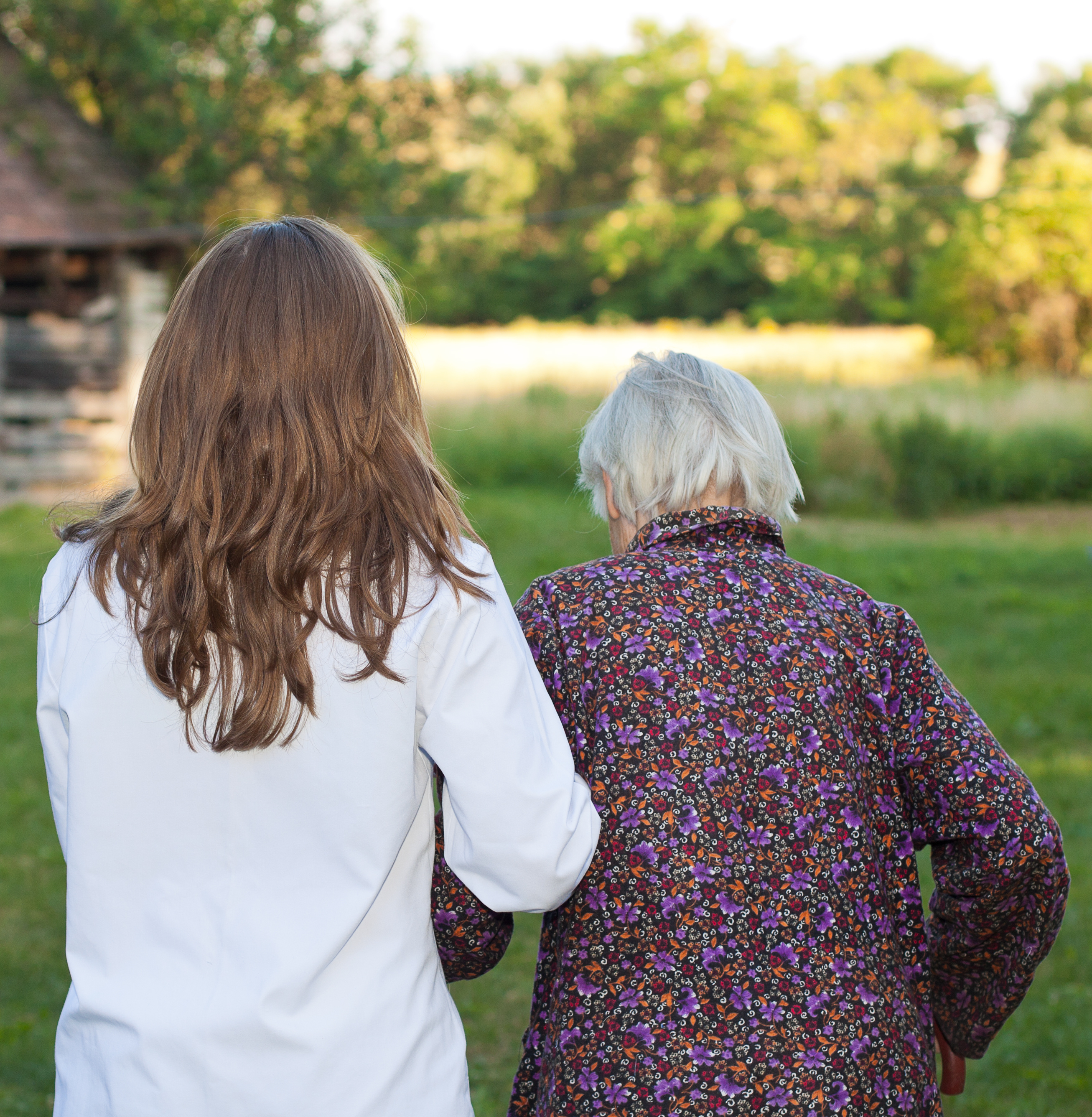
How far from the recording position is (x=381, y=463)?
4.88ft

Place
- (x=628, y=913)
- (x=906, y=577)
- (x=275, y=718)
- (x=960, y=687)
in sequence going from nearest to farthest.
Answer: (x=275, y=718), (x=628, y=913), (x=960, y=687), (x=906, y=577)

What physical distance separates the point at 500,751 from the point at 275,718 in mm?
268

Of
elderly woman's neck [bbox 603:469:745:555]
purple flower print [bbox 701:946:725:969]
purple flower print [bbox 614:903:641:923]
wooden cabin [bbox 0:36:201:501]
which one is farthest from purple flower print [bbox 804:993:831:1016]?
wooden cabin [bbox 0:36:201:501]

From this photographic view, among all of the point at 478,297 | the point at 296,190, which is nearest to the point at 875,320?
the point at 478,297

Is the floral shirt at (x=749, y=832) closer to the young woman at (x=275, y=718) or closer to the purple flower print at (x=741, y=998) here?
the purple flower print at (x=741, y=998)

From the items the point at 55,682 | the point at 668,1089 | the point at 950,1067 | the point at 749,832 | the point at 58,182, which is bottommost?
the point at 950,1067

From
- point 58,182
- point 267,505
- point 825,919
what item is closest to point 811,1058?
point 825,919

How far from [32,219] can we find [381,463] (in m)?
13.9

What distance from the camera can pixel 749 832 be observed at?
1693 millimetres

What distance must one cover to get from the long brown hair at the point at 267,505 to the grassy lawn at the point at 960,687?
80cm

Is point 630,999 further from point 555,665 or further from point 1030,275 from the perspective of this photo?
point 1030,275

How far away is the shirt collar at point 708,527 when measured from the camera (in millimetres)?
1888

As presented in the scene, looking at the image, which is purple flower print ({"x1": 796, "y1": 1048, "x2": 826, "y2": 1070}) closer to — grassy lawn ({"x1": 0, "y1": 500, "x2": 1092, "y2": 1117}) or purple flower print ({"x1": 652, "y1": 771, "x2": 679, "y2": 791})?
purple flower print ({"x1": 652, "y1": 771, "x2": 679, "y2": 791})

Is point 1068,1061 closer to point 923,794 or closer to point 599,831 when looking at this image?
point 923,794
